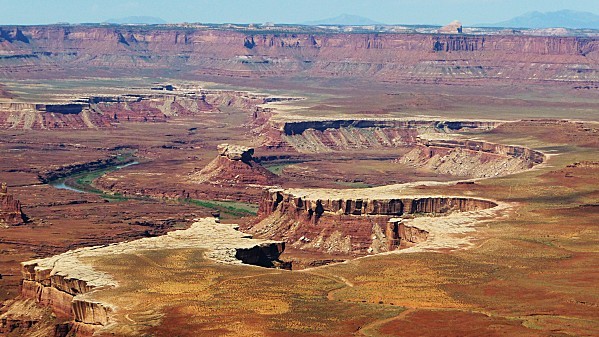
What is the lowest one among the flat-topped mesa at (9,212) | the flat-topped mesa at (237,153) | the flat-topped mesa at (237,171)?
the flat-topped mesa at (9,212)

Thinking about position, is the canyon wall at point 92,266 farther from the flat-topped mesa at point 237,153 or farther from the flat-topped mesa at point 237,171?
the flat-topped mesa at point 237,153

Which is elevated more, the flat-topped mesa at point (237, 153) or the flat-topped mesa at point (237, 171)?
the flat-topped mesa at point (237, 153)

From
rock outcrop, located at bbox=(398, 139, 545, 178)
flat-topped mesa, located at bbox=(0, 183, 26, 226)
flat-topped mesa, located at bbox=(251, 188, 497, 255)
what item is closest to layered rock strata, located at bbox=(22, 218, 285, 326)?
flat-topped mesa, located at bbox=(251, 188, 497, 255)

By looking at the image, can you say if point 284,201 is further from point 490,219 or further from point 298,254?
point 490,219

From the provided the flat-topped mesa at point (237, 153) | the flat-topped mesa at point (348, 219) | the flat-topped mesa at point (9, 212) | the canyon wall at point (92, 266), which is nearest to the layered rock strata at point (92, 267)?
the canyon wall at point (92, 266)

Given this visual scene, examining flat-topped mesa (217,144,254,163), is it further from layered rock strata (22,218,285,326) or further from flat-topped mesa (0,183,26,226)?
layered rock strata (22,218,285,326)

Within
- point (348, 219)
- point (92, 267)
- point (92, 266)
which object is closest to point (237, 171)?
point (348, 219)

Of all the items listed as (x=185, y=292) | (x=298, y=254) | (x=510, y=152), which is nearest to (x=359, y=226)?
(x=298, y=254)
